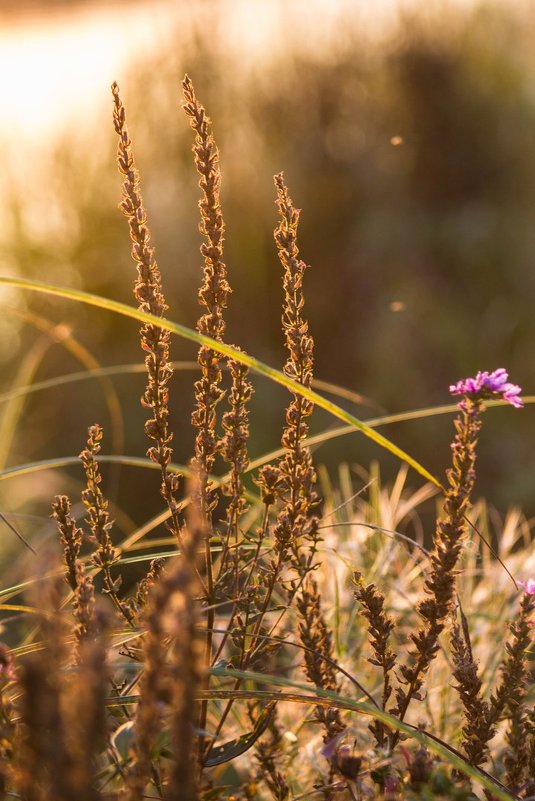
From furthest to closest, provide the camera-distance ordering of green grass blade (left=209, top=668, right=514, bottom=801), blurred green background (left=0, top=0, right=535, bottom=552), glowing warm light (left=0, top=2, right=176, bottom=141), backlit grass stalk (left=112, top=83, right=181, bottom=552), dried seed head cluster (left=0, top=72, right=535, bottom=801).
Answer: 1. glowing warm light (left=0, top=2, right=176, bottom=141)
2. blurred green background (left=0, top=0, right=535, bottom=552)
3. backlit grass stalk (left=112, top=83, right=181, bottom=552)
4. dried seed head cluster (left=0, top=72, right=535, bottom=801)
5. green grass blade (left=209, top=668, right=514, bottom=801)

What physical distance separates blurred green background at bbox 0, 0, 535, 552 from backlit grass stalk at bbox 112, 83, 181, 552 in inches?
102

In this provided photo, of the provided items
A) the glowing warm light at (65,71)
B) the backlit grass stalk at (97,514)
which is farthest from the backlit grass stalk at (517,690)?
the glowing warm light at (65,71)

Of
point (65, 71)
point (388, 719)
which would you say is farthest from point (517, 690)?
point (65, 71)

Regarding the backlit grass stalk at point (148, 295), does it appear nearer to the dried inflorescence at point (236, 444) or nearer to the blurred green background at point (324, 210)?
the dried inflorescence at point (236, 444)

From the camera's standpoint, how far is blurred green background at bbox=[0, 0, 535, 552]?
3848 millimetres

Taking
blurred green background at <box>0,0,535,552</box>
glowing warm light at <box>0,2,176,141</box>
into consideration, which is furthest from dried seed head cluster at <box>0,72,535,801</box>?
glowing warm light at <box>0,2,176,141</box>

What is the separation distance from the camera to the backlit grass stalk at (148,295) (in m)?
1.00

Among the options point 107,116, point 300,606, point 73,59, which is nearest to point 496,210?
point 107,116

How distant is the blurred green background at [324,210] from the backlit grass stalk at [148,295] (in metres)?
2.59

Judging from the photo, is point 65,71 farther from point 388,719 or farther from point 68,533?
point 388,719

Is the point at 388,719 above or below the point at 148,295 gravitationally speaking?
below

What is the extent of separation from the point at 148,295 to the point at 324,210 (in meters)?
3.44

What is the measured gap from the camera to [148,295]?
1015 mm

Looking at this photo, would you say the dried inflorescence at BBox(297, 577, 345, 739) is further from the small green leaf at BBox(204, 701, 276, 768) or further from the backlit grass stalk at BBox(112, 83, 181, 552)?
the backlit grass stalk at BBox(112, 83, 181, 552)
